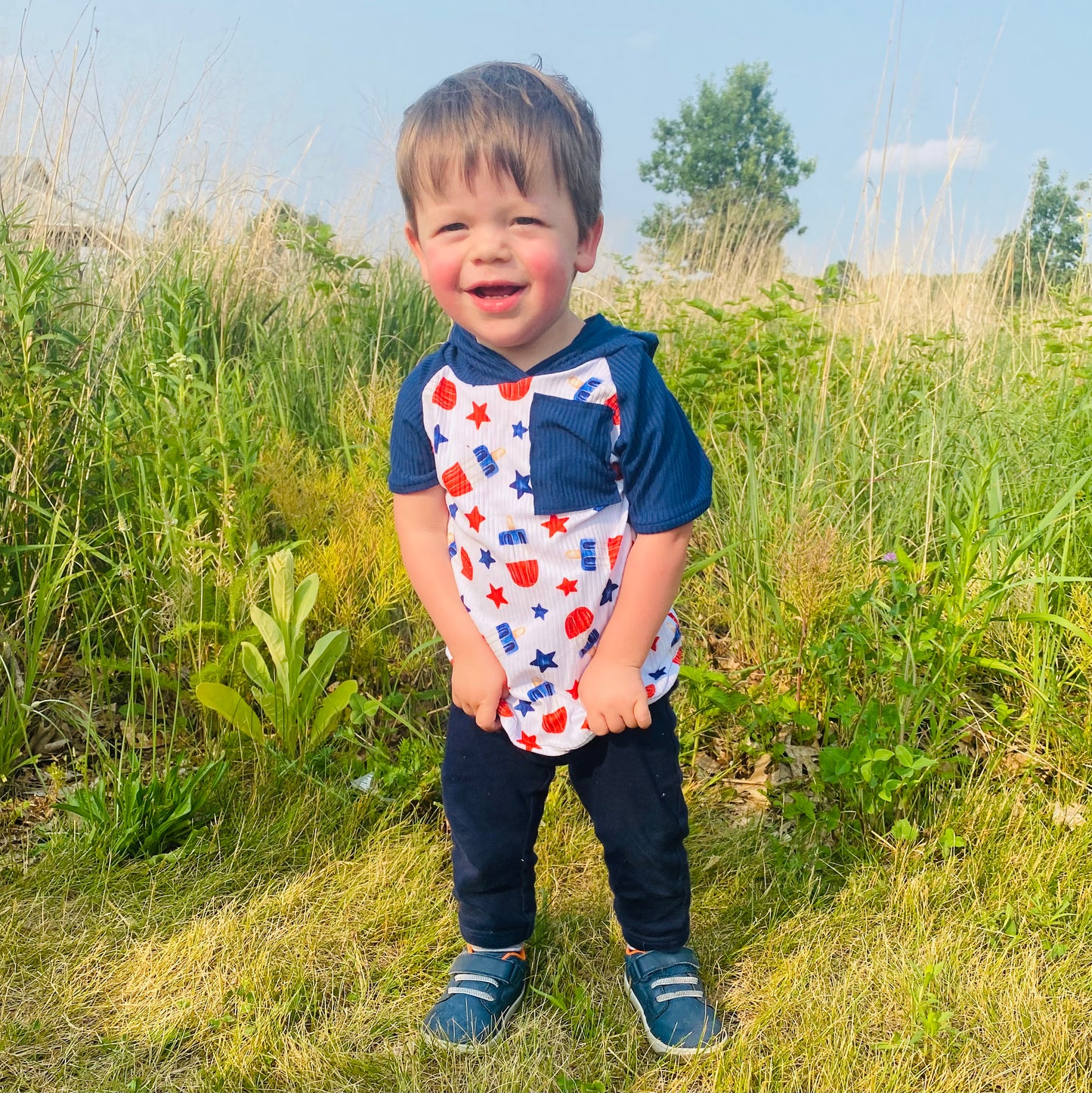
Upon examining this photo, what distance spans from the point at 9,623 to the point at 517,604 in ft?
5.20

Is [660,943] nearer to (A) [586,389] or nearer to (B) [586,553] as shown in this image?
(B) [586,553]

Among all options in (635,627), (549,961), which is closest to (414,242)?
(635,627)

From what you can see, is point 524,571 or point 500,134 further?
point 524,571

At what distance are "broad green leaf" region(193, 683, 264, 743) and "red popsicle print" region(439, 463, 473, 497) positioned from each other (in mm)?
963

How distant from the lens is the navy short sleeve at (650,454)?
1.50 meters

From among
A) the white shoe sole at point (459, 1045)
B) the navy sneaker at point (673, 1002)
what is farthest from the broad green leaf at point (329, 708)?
the navy sneaker at point (673, 1002)

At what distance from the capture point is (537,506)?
151 cm

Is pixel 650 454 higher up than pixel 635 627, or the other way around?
pixel 650 454

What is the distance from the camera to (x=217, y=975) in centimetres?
181

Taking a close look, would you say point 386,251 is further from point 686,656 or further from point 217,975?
point 217,975

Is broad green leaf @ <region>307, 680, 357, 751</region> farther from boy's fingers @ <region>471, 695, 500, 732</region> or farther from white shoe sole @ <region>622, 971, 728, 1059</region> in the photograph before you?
white shoe sole @ <region>622, 971, 728, 1059</region>

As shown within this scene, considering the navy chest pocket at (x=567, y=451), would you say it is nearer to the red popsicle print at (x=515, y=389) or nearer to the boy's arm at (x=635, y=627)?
the red popsicle print at (x=515, y=389)

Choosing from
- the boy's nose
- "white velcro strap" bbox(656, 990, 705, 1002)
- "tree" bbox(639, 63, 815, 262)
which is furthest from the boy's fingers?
"tree" bbox(639, 63, 815, 262)

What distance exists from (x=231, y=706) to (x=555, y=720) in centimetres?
101
